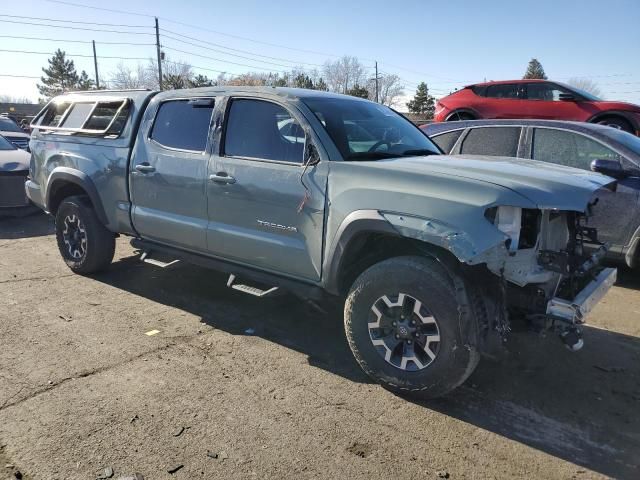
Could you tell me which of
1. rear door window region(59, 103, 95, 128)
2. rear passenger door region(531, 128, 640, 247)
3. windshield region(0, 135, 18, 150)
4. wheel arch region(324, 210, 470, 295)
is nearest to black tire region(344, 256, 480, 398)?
wheel arch region(324, 210, 470, 295)

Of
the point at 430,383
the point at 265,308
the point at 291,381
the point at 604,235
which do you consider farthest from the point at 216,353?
the point at 604,235

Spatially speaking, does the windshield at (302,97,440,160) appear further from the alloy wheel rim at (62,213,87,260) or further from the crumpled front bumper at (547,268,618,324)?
the alloy wheel rim at (62,213,87,260)

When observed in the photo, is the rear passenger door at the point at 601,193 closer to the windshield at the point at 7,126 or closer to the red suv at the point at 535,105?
the red suv at the point at 535,105

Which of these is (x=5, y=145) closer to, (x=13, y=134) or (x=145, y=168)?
(x=13, y=134)

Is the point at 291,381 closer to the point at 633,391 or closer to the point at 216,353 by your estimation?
the point at 216,353

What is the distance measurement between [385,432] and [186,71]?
71.8 meters

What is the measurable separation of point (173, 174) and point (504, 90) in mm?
8851

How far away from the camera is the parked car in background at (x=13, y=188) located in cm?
879

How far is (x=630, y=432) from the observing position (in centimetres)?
304

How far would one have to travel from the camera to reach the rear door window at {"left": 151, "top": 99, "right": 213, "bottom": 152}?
179 inches

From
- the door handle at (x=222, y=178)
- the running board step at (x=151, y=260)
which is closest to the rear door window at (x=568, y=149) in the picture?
the door handle at (x=222, y=178)

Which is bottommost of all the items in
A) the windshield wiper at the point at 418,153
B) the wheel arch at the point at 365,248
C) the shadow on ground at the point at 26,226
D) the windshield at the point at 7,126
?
the shadow on ground at the point at 26,226

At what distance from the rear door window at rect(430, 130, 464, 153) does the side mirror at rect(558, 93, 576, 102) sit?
5.25 m

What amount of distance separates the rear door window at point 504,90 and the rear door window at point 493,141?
541 cm
